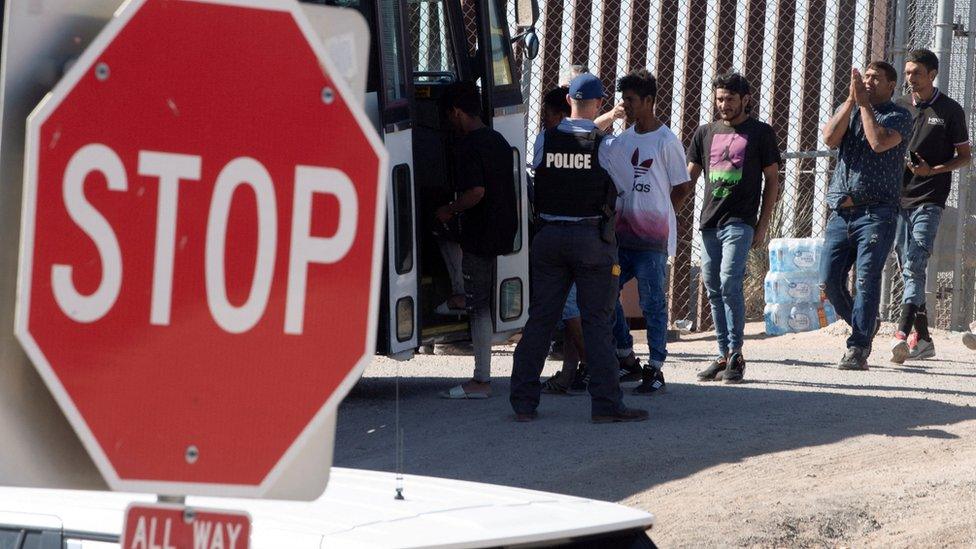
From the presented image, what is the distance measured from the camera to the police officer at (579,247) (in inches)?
302

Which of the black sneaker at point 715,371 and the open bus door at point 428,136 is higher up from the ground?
the open bus door at point 428,136

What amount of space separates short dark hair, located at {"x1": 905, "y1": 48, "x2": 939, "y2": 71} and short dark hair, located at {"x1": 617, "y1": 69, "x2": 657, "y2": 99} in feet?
8.68

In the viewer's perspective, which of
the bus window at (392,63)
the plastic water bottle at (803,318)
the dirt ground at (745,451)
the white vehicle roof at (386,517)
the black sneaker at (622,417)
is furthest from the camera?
the plastic water bottle at (803,318)

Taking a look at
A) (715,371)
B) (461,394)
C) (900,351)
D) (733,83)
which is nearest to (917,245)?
(900,351)

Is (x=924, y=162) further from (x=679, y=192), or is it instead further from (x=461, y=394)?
(x=461, y=394)

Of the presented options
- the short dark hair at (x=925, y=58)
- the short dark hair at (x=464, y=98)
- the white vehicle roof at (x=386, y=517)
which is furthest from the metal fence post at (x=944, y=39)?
the white vehicle roof at (x=386, y=517)

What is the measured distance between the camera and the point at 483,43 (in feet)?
31.1

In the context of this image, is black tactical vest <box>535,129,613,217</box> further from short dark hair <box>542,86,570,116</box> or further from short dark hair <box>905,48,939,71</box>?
short dark hair <box>905,48,939,71</box>

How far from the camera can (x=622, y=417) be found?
25.8ft

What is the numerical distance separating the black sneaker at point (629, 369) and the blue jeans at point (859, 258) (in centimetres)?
149

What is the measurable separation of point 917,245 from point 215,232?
29.3ft

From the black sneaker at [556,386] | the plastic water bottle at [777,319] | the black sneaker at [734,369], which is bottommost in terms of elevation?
the plastic water bottle at [777,319]

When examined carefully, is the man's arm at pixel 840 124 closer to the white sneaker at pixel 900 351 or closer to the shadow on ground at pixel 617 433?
the shadow on ground at pixel 617 433

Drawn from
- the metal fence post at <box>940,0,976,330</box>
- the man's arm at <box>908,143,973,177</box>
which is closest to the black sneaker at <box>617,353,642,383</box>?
the man's arm at <box>908,143,973,177</box>
